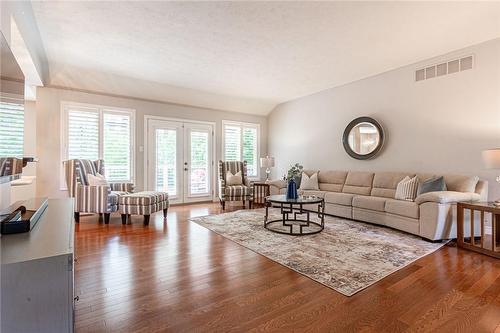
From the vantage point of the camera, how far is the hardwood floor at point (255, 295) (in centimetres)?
166

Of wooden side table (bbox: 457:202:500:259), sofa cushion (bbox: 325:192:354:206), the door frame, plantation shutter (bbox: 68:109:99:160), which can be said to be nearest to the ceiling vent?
wooden side table (bbox: 457:202:500:259)

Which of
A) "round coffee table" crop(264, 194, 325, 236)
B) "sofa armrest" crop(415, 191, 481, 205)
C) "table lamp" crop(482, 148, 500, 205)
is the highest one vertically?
"table lamp" crop(482, 148, 500, 205)

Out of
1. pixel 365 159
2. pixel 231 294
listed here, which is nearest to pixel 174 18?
pixel 231 294

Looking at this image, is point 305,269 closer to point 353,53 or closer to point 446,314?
point 446,314

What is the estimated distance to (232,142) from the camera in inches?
276

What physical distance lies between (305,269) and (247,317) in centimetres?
92

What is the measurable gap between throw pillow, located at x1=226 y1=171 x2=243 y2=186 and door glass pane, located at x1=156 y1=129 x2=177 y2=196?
4.12ft

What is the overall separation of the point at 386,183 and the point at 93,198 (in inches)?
195

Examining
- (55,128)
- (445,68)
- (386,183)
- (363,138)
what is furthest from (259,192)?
(55,128)

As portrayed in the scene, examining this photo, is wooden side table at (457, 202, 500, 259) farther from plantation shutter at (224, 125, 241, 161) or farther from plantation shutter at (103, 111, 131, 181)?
plantation shutter at (103, 111, 131, 181)

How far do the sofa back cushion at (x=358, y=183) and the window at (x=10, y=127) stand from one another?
15.8 ft

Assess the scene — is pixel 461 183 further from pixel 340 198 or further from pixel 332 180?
pixel 332 180

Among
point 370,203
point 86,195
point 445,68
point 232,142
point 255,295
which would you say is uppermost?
point 445,68

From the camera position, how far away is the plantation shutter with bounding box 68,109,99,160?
489 centimetres
